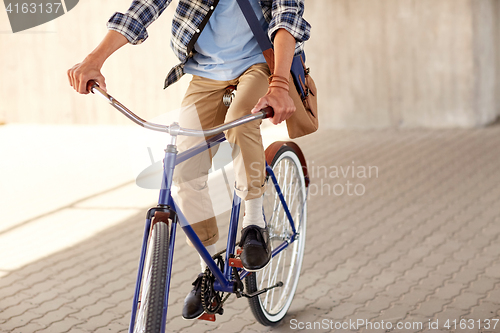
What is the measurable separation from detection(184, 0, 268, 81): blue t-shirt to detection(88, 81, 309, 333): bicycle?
0.88ft

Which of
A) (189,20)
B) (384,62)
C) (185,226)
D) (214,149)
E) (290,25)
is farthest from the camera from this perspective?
(384,62)

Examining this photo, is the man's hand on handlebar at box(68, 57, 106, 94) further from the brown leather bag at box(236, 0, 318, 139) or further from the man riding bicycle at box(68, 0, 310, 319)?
the brown leather bag at box(236, 0, 318, 139)

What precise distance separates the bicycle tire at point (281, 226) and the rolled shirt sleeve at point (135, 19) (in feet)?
2.63

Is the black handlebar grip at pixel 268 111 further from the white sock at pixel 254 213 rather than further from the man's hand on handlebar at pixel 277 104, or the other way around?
the white sock at pixel 254 213

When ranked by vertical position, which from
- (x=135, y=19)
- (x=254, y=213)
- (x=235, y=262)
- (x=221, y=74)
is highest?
(x=135, y=19)

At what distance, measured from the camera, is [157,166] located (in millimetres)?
1844

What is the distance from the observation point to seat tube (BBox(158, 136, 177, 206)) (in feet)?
5.48

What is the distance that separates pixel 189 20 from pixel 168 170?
665 mm

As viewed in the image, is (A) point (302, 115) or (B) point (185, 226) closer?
(B) point (185, 226)

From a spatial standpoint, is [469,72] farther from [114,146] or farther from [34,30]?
[34,30]

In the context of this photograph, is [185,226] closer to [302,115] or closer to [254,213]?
[254,213]

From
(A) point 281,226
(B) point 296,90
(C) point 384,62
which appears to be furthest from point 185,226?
(C) point 384,62

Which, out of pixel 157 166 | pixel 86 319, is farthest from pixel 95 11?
pixel 157 166

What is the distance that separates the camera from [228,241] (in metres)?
2.21
